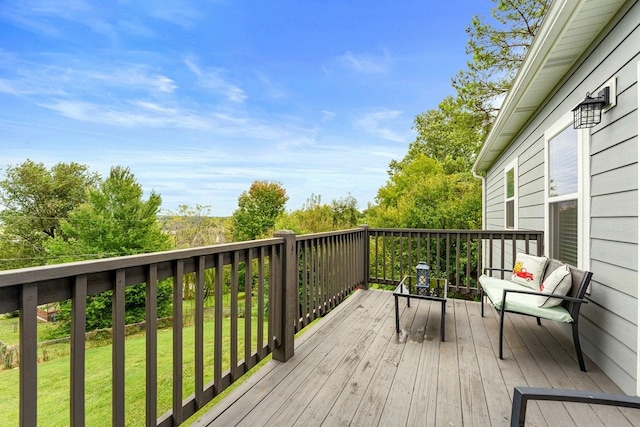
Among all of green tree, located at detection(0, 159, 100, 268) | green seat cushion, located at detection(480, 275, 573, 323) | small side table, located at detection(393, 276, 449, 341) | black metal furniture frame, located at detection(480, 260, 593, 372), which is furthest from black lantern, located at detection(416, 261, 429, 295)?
green tree, located at detection(0, 159, 100, 268)

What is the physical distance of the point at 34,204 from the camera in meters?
19.1

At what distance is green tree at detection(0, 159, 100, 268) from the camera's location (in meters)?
17.8

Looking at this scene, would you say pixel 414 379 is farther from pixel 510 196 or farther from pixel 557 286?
pixel 510 196

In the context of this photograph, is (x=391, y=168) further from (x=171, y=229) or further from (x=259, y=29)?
(x=171, y=229)

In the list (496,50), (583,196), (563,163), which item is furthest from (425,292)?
(496,50)

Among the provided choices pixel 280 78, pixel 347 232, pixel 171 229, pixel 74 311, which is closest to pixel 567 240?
pixel 347 232

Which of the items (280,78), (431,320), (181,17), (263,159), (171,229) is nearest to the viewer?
(431,320)

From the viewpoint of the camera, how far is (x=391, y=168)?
24.5m

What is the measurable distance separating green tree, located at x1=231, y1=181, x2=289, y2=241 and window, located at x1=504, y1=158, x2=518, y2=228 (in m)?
14.0

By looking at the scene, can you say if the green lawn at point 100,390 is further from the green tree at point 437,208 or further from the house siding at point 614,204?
the green tree at point 437,208

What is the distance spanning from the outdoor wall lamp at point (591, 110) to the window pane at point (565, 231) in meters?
0.76

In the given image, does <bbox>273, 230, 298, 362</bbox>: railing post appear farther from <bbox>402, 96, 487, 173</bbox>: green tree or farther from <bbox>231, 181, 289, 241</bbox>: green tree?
<bbox>231, 181, 289, 241</bbox>: green tree

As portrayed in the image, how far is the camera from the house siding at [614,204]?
199 cm

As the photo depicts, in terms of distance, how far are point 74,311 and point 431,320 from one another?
3.31 metres
